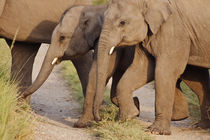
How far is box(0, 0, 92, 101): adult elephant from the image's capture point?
8.70 meters

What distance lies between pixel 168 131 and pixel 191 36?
3.83ft

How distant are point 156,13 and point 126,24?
0.38 m

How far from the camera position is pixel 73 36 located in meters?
8.08

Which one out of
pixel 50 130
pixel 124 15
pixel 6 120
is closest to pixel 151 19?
pixel 124 15

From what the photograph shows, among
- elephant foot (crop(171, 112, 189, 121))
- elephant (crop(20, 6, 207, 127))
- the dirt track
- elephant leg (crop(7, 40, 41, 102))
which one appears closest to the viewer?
the dirt track

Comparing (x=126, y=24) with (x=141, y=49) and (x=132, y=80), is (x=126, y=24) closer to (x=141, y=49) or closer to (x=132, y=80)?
(x=141, y=49)

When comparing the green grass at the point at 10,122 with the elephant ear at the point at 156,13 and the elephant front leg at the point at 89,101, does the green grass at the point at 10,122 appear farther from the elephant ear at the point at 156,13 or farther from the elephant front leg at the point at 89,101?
the elephant ear at the point at 156,13

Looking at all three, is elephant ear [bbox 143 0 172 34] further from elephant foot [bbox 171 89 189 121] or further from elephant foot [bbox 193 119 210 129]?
elephant foot [bbox 193 119 210 129]

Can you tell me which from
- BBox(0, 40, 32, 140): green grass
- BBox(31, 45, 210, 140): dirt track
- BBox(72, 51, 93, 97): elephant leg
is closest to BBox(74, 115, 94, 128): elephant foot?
BBox(31, 45, 210, 140): dirt track

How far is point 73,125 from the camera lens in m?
7.92

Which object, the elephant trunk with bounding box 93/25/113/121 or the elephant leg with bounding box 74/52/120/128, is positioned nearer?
the elephant trunk with bounding box 93/25/113/121

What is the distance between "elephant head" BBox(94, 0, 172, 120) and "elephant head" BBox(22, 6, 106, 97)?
85 centimetres

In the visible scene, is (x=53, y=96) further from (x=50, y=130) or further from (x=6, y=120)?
(x=6, y=120)

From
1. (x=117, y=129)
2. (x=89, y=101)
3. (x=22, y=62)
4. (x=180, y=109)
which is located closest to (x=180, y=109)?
(x=180, y=109)
